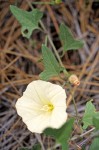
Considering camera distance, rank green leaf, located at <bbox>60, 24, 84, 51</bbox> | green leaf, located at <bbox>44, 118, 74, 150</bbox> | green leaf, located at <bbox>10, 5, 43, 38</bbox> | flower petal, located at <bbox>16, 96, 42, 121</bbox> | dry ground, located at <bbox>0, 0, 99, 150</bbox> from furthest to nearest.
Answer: dry ground, located at <bbox>0, 0, 99, 150</bbox>, green leaf, located at <bbox>10, 5, 43, 38</bbox>, green leaf, located at <bbox>60, 24, 84, 51</bbox>, flower petal, located at <bbox>16, 96, 42, 121</bbox>, green leaf, located at <bbox>44, 118, 74, 150</bbox>

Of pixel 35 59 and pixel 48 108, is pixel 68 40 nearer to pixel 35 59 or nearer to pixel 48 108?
pixel 48 108

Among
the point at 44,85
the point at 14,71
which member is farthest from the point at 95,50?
the point at 44,85

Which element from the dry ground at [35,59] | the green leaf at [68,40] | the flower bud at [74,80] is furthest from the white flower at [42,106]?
the dry ground at [35,59]

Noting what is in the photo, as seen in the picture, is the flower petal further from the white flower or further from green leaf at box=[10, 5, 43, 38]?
green leaf at box=[10, 5, 43, 38]

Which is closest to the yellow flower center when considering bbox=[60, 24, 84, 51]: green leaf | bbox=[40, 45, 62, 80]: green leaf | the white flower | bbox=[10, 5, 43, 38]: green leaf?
the white flower

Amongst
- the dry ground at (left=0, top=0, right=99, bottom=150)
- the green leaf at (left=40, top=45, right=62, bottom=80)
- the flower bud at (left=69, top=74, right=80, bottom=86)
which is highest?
the green leaf at (left=40, top=45, right=62, bottom=80)

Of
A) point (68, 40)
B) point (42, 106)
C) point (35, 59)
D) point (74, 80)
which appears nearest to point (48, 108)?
point (42, 106)

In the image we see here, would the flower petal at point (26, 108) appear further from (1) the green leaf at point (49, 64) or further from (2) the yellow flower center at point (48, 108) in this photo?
(1) the green leaf at point (49, 64)
